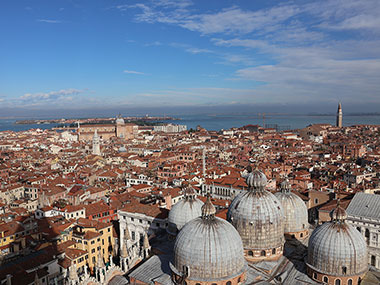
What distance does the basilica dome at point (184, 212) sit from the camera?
18031 mm

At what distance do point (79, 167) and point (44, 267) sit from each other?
3808 cm

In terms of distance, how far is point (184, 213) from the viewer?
714 inches

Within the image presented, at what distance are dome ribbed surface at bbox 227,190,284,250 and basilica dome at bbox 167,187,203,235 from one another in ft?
11.4

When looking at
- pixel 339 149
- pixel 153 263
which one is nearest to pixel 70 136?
pixel 339 149

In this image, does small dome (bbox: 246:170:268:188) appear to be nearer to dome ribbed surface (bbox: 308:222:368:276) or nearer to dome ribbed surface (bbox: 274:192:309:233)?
dome ribbed surface (bbox: 274:192:309:233)

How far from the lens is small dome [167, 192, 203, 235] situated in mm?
18031

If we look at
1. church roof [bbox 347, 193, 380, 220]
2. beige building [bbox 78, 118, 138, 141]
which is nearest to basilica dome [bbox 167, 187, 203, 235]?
church roof [bbox 347, 193, 380, 220]

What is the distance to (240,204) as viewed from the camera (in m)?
15.2

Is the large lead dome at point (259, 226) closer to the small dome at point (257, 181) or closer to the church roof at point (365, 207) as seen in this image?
the small dome at point (257, 181)

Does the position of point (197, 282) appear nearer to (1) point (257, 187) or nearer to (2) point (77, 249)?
(1) point (257, 187)

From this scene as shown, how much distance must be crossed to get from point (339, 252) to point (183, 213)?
8275 millimetres

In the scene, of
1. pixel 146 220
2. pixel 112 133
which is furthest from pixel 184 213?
pixel 112 133

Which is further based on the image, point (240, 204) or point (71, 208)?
point (71, 208)

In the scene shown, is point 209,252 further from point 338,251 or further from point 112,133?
point 112,133
